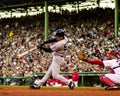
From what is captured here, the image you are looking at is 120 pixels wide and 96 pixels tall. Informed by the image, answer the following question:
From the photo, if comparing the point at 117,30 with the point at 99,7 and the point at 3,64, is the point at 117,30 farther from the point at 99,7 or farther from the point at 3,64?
the point at 3,64

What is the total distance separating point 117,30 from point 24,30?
10749 mm

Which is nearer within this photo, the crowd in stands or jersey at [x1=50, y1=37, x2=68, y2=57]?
jersey at [x1=50, y1=37, x2=68, y2=57]

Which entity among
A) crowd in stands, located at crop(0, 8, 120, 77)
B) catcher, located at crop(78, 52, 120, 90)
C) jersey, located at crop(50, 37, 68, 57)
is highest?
crowd in stands, located at crop(0, 8, 120, 77)

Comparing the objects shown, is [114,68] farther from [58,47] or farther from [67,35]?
[67,35]

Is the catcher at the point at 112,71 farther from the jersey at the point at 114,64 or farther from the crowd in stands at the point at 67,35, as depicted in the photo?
the crowd in stands at the point at 67,35

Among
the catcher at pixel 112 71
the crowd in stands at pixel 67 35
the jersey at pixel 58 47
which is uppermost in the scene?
the crowd in stands at pixel 67 35

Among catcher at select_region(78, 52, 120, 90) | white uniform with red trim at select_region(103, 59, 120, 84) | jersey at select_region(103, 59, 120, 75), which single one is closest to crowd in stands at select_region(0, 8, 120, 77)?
catcher at select_region(78, 52, 120, 90)

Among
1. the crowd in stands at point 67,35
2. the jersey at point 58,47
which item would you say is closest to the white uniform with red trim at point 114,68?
the jersey at point 58,47

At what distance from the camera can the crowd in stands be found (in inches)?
1008

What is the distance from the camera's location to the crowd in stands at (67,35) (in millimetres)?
25609

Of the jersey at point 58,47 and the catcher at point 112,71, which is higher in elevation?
the jersey at point 58,47

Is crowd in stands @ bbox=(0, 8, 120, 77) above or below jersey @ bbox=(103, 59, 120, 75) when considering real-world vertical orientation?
above

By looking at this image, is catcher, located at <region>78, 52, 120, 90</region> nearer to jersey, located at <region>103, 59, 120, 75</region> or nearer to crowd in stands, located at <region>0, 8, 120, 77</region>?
jersey, located at <region>103, 59, 120, 75</region>

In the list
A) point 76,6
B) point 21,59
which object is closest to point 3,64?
point 21,59
